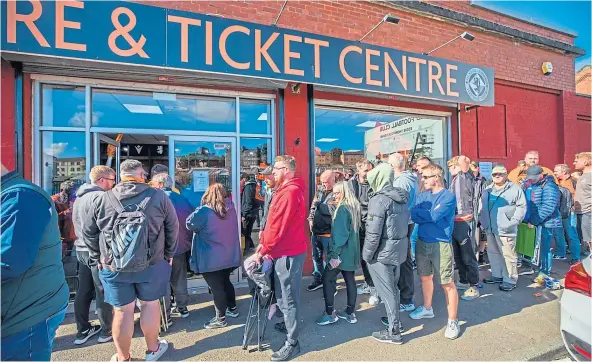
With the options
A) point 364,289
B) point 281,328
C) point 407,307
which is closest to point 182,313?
point 281,328

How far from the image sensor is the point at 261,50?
4270mm

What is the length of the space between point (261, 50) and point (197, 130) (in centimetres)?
162

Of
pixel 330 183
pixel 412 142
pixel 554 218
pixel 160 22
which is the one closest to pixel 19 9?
pixel 160 22

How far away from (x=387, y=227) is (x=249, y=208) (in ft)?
9.80

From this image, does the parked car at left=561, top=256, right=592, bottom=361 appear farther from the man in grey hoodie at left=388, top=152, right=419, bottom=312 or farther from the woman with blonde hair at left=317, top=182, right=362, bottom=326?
the woman with blonde hair at left=317, top=182, right=362, bottom=326

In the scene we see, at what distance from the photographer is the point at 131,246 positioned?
8.24ft

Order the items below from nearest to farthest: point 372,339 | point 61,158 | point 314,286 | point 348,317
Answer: point 372,339
point 348,317
point 61,158
point 314,286

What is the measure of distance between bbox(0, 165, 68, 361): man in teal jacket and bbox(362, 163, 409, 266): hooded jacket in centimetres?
267

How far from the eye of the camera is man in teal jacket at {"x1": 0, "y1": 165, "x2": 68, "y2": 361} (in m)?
1.65

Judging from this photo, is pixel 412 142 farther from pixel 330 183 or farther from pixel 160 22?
pixel 160 22

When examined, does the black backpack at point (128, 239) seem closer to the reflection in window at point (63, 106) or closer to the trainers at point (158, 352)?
the trainers at point (158, 352)

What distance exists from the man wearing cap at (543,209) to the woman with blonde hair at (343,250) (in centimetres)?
347

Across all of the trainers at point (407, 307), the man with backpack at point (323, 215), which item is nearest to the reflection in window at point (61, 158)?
the man with backpack at point (323, 215)

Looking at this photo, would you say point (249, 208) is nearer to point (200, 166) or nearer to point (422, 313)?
point (200, 166)
